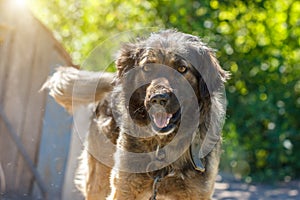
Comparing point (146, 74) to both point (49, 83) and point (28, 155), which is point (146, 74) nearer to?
point (49, 83)

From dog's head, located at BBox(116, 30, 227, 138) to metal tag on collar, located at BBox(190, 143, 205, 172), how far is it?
0.73 feet

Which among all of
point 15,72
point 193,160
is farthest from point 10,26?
point 193,160

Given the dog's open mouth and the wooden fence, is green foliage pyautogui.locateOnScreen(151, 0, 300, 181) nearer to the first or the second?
the wooden fence

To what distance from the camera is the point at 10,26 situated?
757cm

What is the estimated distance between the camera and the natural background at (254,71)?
33.3ft

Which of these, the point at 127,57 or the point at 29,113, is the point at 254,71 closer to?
the point at 29,113

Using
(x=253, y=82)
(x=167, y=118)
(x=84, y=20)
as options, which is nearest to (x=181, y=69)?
(x=167, y=118)

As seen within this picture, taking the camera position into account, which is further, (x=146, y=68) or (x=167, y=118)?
(x=146, y=68)

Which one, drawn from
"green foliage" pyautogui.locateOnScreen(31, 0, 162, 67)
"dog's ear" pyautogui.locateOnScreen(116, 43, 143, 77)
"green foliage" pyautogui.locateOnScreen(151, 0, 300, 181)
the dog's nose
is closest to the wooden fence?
"dog's ear" pyautogui.locateOnScreen(116, 43, 143, 77)

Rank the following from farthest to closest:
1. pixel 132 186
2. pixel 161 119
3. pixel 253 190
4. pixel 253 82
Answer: pixel 253 82, pixel 253 190, pixel 132 186, pixel 161 119

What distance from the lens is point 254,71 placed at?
10.4m

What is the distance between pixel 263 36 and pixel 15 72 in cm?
489

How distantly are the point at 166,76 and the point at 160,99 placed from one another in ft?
0.96

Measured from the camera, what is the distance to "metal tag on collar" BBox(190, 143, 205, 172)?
4.87 metres
